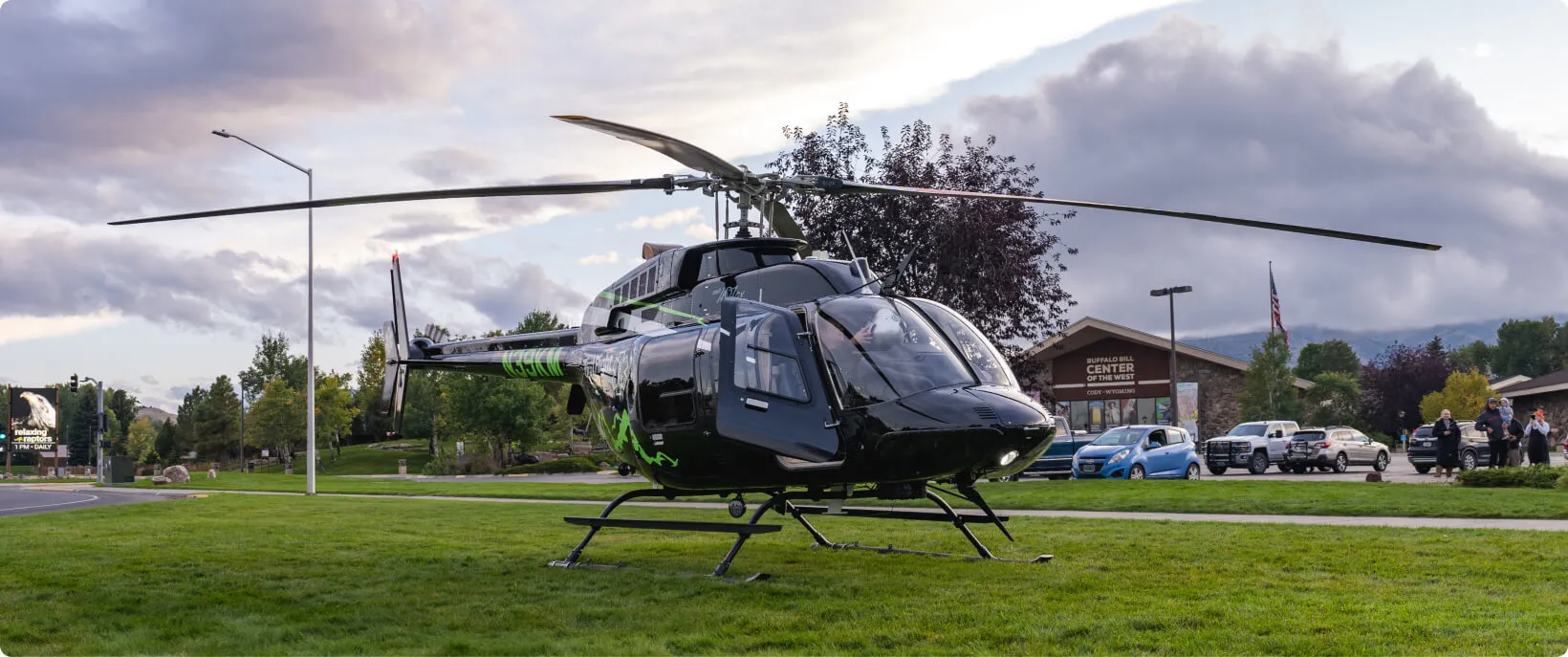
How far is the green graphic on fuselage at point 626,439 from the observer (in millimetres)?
10555

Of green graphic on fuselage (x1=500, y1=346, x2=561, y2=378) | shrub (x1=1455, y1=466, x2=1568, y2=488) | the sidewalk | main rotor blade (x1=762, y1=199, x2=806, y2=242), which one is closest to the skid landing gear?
green graphic on fuselage (x1=500, y1=346, x2=561, y2=378)

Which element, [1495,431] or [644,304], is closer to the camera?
[644,304]

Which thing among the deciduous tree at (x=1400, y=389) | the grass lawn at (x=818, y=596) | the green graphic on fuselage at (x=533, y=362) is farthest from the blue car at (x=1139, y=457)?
the deciduous tree at (x=1400, y=389)

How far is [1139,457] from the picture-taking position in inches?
1121

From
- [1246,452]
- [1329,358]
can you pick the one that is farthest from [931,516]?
[1329,358]

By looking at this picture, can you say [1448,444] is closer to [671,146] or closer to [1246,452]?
[1246,452]

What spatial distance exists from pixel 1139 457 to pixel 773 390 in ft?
68.7

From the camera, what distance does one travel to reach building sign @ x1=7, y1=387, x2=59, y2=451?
79562mm

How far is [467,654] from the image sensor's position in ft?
23.7

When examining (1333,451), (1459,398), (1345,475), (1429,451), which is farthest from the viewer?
(1459,398)

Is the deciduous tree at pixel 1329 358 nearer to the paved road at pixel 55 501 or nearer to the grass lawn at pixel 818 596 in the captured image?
the paved road at pixel 55 501

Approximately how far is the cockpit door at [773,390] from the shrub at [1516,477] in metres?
17.5

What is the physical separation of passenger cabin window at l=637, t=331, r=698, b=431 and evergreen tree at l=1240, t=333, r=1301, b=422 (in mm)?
49224

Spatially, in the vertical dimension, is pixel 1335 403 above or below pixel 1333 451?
above
